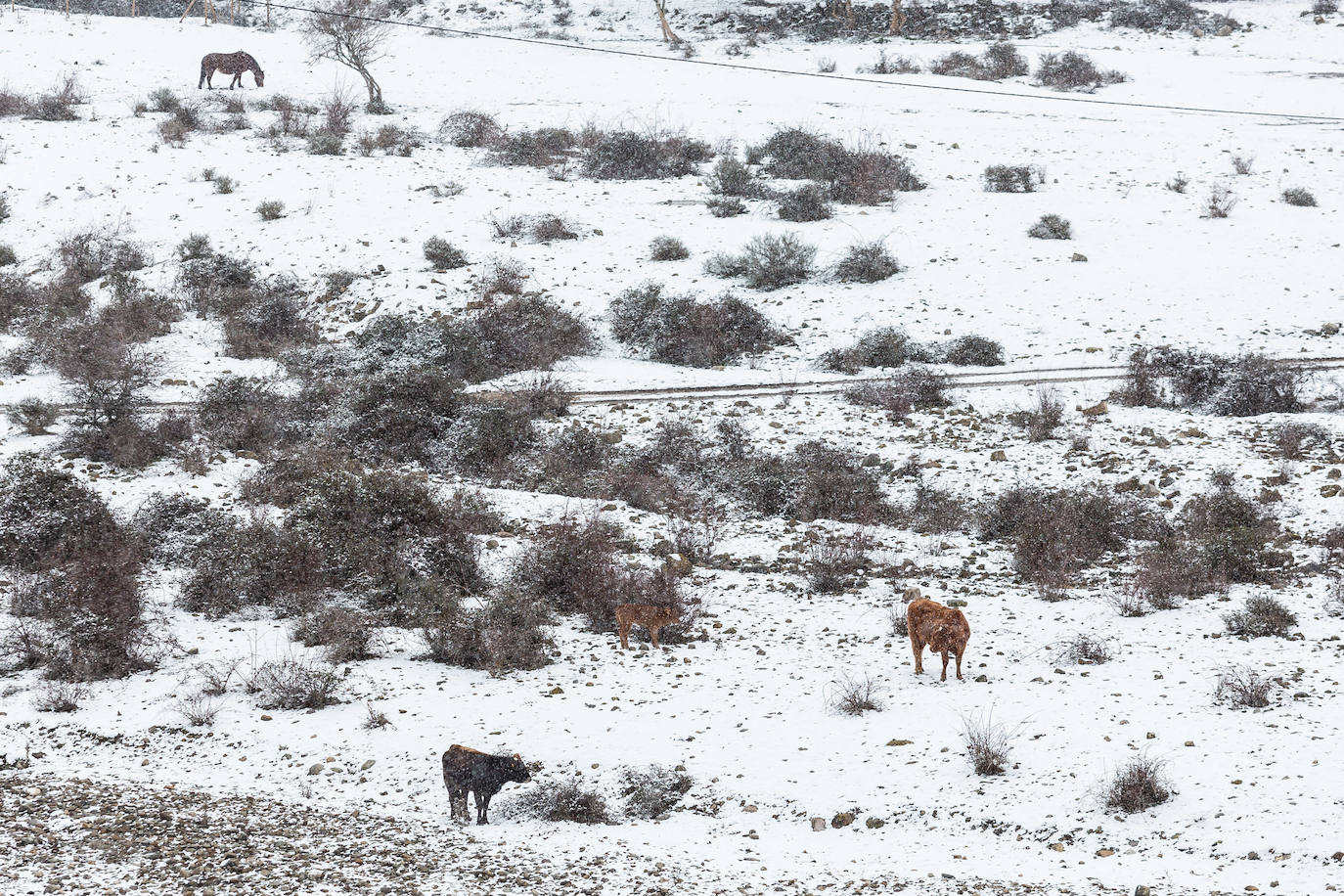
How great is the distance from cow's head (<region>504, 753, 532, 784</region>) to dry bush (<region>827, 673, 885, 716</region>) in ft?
9.08

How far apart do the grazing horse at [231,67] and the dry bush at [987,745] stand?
31.5m

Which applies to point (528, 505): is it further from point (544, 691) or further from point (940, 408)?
point (940, 408)

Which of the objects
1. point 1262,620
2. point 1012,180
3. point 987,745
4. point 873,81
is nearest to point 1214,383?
point 1262,620

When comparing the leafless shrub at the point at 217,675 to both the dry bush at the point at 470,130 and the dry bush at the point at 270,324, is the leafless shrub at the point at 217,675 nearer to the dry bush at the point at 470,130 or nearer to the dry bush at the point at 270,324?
the dry bush at the point at 270,324

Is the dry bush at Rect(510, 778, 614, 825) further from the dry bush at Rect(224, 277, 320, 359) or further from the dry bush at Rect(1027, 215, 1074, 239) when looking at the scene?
the dry bush at Rect(1027, 215, 1074, 239)

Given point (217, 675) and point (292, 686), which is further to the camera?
point (217, 675)

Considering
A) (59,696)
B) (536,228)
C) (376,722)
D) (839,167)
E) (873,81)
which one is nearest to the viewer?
(376,722)

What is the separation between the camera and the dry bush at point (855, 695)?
870cm

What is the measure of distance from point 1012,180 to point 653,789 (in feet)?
70.0

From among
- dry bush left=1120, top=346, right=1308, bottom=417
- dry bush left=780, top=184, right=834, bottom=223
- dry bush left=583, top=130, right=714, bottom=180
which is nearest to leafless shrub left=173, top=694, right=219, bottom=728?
dry bush left=1120, top=346, right=1308, bottom=417

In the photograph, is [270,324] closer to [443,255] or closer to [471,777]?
[443,255]

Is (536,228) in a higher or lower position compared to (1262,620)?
higher

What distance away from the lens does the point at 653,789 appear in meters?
7.61

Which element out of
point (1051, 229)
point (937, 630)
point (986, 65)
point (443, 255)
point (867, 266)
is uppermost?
point (986, 65)
